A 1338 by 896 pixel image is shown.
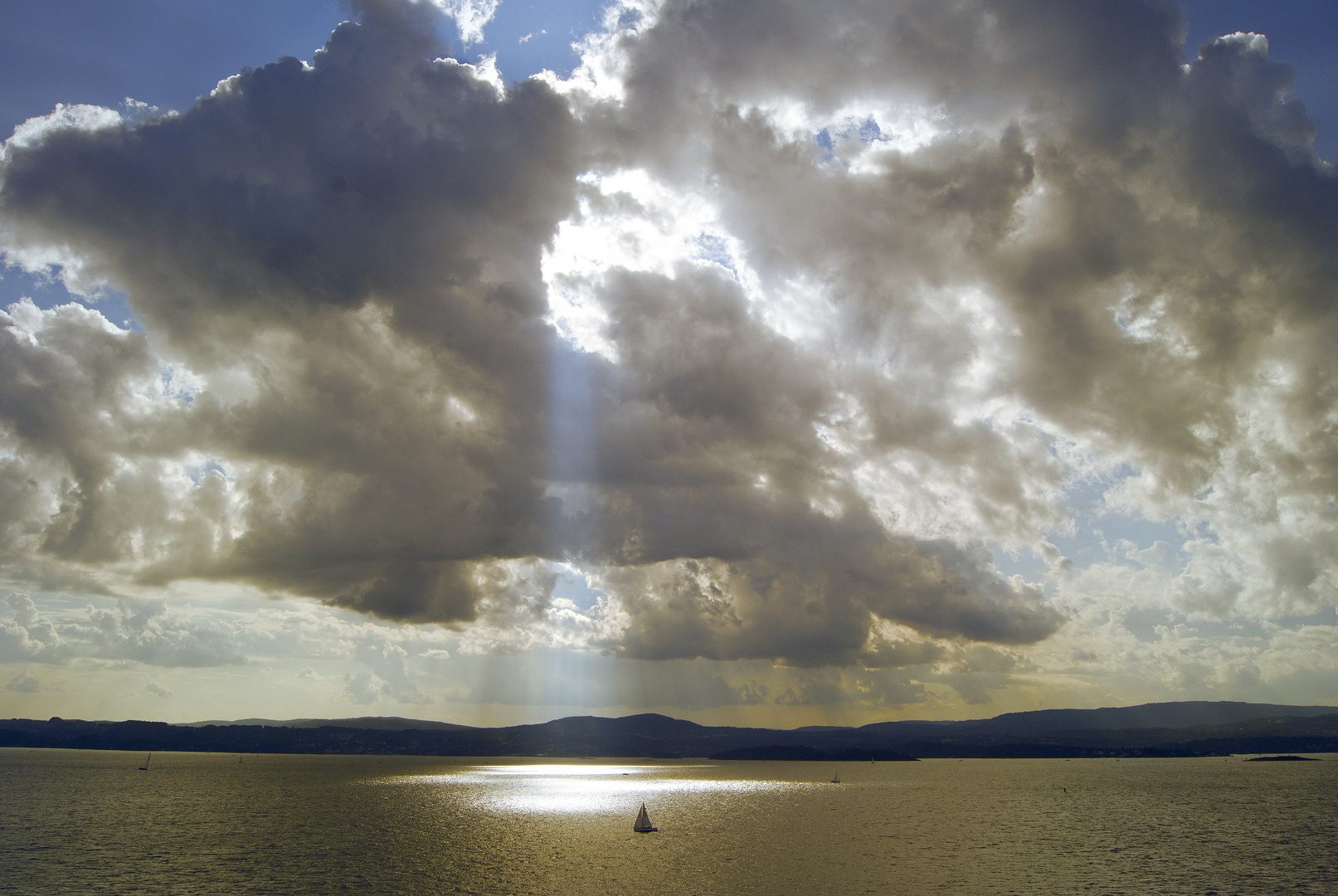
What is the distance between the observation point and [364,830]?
11538 cm

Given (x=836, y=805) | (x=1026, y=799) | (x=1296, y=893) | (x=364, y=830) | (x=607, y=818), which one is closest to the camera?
(x=1296, y=893)

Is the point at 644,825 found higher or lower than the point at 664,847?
lower

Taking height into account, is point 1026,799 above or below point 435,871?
below

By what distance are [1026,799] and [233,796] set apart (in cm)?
18392

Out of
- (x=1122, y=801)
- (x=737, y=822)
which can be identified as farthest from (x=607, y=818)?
(x=1122, y=801)

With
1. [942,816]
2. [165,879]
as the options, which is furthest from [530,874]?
[942,816]

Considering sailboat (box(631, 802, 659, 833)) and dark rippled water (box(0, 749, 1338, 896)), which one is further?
sailboat (box(631, 802, 659, 833))

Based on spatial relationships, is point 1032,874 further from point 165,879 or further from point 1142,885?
point 165,879

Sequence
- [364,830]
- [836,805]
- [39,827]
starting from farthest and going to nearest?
[836,805]
[364,830]
[39,827]

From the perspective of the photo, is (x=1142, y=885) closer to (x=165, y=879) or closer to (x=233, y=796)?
(x=165, y=879)

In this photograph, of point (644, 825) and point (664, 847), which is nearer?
point (664, 847)

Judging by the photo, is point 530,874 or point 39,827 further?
point 39,827

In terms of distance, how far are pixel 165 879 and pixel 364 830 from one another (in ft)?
153

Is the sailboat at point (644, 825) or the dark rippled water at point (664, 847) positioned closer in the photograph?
the dark rippled water at point (664, 847)
